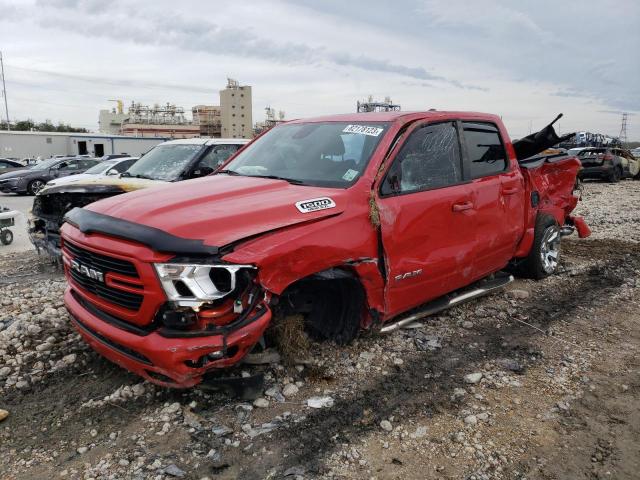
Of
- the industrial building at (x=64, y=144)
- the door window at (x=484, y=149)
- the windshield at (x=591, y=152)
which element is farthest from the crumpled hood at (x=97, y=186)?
the industrial building at (x=64, y=144)

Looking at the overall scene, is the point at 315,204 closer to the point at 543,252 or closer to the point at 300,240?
the point at 300,240

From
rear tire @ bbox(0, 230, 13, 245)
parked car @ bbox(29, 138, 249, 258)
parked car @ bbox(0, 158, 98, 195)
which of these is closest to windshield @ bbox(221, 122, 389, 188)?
parked car @ bbox(29, 138, 249, 258)

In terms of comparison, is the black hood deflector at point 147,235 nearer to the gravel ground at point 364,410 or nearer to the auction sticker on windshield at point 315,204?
the auction sticker on windshield at point 315,204

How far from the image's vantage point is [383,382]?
352 centimetres

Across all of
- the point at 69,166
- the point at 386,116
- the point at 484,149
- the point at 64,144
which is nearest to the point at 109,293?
the point at 386,116

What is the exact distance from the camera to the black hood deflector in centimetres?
268

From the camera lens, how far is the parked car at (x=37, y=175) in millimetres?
18422

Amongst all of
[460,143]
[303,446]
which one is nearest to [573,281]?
[460,143]

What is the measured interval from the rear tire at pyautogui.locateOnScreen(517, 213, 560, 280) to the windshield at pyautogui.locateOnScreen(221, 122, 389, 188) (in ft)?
9.23

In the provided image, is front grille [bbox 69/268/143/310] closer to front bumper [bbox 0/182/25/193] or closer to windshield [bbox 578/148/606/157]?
front bumper [bbox 0/182/25/193]

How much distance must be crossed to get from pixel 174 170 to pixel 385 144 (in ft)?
15.1

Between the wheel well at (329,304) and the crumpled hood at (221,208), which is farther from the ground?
the crumpled hood at (221,208)

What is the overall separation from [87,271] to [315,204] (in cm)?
150

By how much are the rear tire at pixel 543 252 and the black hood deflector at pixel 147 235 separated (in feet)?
14.1
